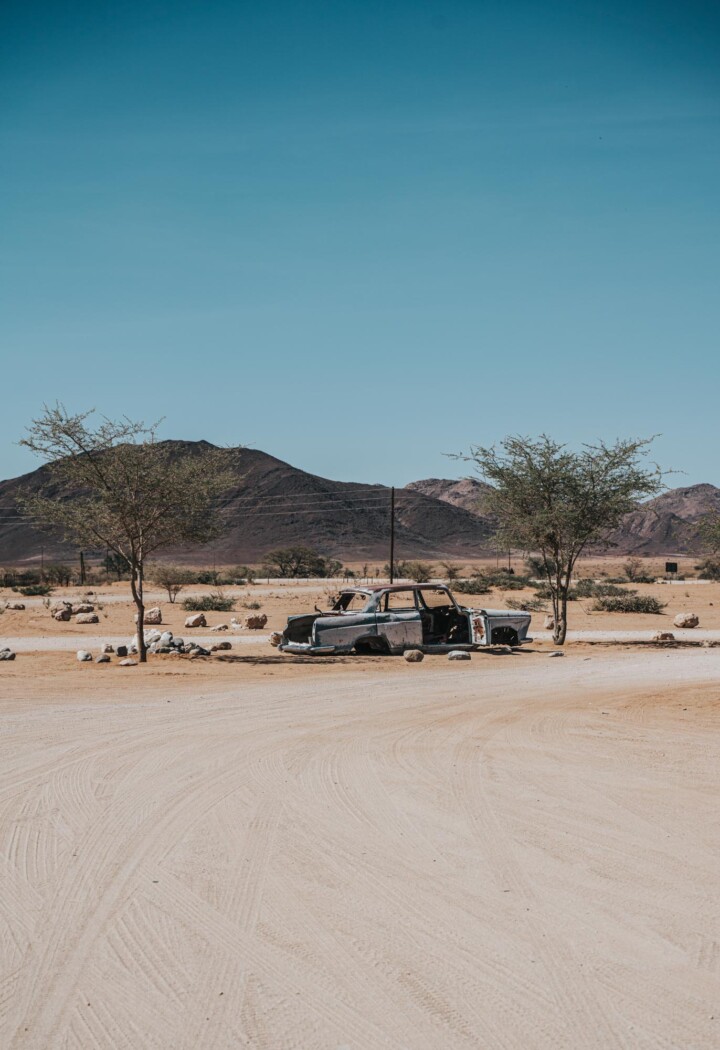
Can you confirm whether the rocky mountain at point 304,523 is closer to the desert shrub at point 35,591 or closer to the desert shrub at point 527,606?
the desert shrub at point 35,591

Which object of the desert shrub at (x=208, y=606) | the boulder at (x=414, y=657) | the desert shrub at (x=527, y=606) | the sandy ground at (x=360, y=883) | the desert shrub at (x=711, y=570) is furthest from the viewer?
the desert shrub at (x=711, y=570)

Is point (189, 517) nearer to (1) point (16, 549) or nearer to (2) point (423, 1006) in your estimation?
(2) point (423, 1006)

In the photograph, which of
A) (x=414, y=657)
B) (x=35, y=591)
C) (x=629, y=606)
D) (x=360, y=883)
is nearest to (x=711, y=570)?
(x=629, y=606)

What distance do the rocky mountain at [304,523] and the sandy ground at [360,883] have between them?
112040 millimetres

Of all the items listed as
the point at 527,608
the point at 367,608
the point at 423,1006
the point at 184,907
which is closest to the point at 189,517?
the point at 367,608

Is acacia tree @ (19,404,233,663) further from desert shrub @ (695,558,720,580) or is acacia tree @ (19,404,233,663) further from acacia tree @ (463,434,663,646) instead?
desert shrub @ (695,558,720,580)

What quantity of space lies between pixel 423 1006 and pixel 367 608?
616 inches

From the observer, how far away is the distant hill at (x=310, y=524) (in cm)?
13138

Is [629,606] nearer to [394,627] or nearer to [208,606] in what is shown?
[208,606]

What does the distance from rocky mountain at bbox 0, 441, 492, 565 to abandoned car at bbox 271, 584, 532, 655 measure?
101m

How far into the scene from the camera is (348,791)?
26.9 ft

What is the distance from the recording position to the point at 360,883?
230 inches

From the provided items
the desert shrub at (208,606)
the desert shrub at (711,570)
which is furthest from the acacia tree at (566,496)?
the desert shrub at (711,570)

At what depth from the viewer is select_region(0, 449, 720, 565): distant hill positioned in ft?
431
